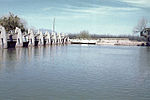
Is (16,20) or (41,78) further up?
(16,20)

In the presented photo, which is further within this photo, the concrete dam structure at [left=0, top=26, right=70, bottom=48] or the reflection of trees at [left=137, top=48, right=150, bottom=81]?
the concrete dam structure at [left=0, top=26, right=70, bottom=48]

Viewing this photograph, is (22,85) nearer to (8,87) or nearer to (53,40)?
(8,87)

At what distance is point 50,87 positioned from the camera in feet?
42.9

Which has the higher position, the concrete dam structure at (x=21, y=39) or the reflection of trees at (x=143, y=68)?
the concrete dam structure at (x=21, y=39)

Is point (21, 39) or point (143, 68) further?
point (21, 39)

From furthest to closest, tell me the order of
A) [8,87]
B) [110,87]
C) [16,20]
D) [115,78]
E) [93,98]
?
[16,20] < [115,78] < [110,87] < [8,87] < [93,98]

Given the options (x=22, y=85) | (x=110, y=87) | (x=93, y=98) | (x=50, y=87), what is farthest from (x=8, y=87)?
(x=110, y=87)

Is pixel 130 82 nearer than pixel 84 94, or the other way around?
pixel 84 94

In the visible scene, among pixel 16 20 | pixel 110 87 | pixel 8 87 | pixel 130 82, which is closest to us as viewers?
pixel 8 87

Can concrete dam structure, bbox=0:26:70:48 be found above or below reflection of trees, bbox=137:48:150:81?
above

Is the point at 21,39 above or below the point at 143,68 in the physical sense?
above

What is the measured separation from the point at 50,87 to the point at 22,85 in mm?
1444

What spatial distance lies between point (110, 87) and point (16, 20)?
186ft

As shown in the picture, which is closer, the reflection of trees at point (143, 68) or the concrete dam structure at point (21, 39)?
the reflection of trees at point (143, 68)
